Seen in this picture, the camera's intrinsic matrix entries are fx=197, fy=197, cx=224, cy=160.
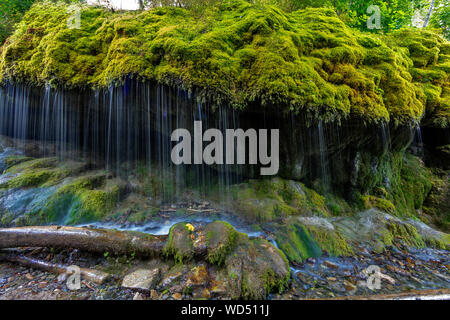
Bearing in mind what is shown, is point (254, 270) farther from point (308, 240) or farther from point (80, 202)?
point (80, 202)

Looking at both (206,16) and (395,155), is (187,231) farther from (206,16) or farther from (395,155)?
(395,155)

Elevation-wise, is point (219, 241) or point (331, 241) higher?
point (219, 241)

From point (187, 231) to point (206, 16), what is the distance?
5429mm

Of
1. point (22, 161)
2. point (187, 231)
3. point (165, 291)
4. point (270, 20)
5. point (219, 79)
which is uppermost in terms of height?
point (270, 20)

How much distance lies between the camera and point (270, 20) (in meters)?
4.87

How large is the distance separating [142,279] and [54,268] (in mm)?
1467

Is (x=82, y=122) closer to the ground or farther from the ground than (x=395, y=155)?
farther from the ground

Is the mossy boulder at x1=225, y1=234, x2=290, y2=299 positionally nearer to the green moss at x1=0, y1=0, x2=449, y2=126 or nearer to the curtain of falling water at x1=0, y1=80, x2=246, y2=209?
the curtain of falling water at x1=0, y1=80, x2=246, y2=209

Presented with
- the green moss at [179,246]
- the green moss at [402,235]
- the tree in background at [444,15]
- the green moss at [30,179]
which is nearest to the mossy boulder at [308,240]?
the green moss at [402,235]

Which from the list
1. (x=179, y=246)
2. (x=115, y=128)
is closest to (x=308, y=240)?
(x=179, y=246)

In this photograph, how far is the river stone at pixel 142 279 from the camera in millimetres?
2672

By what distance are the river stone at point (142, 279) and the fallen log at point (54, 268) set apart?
335 mm

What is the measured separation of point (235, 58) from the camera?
457 centimetres


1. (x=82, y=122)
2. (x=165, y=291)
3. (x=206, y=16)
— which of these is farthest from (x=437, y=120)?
(x=82, y=122)
